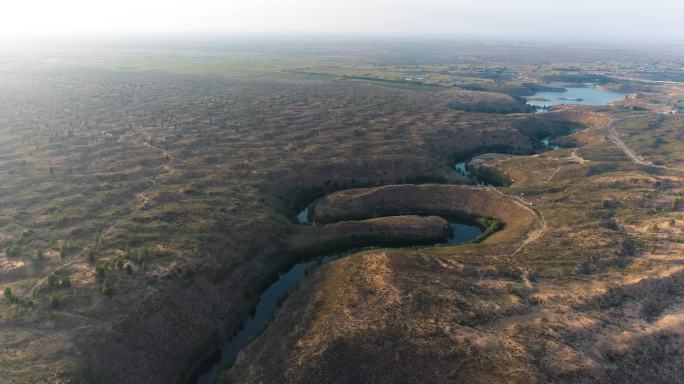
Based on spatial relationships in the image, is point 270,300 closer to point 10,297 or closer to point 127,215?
point 10,297

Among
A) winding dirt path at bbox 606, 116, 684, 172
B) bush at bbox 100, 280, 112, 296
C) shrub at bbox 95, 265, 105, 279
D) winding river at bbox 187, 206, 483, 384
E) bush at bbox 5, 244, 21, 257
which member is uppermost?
winding dirt path at bbox 606, 116, 684, 172

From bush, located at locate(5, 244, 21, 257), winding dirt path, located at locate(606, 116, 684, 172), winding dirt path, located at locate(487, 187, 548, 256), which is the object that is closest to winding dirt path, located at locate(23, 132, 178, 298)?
bush, located at locate(5, 244, 21, 257)

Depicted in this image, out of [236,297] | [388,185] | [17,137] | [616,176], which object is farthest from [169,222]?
[616,176]

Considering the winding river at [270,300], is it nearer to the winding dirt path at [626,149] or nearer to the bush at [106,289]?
the bush at [106,289]

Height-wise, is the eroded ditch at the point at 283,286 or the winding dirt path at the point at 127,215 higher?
the winding dirt path at the point at 127,215

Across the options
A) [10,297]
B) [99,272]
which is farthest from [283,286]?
[10,297]

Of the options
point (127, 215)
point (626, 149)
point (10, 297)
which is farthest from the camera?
point (626, 149)

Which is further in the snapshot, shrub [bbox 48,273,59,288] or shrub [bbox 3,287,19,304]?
shrub [bbox 48,273,59,288]

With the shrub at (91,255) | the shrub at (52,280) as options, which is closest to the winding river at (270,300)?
the shrub at (52,280)

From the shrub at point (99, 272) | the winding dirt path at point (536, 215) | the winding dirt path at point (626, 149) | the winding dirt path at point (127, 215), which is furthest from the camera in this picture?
the winding dirt path at point (626, 149)

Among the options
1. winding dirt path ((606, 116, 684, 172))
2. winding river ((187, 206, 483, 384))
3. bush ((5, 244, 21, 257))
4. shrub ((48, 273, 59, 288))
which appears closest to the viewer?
winding river ((187, 206, 483, 384))

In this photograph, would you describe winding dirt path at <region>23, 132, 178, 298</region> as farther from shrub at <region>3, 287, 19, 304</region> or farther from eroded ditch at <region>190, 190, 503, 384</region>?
eroded ditch at <region>190, 190, 503, 384</region>

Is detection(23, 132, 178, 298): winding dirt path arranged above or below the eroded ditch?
above
